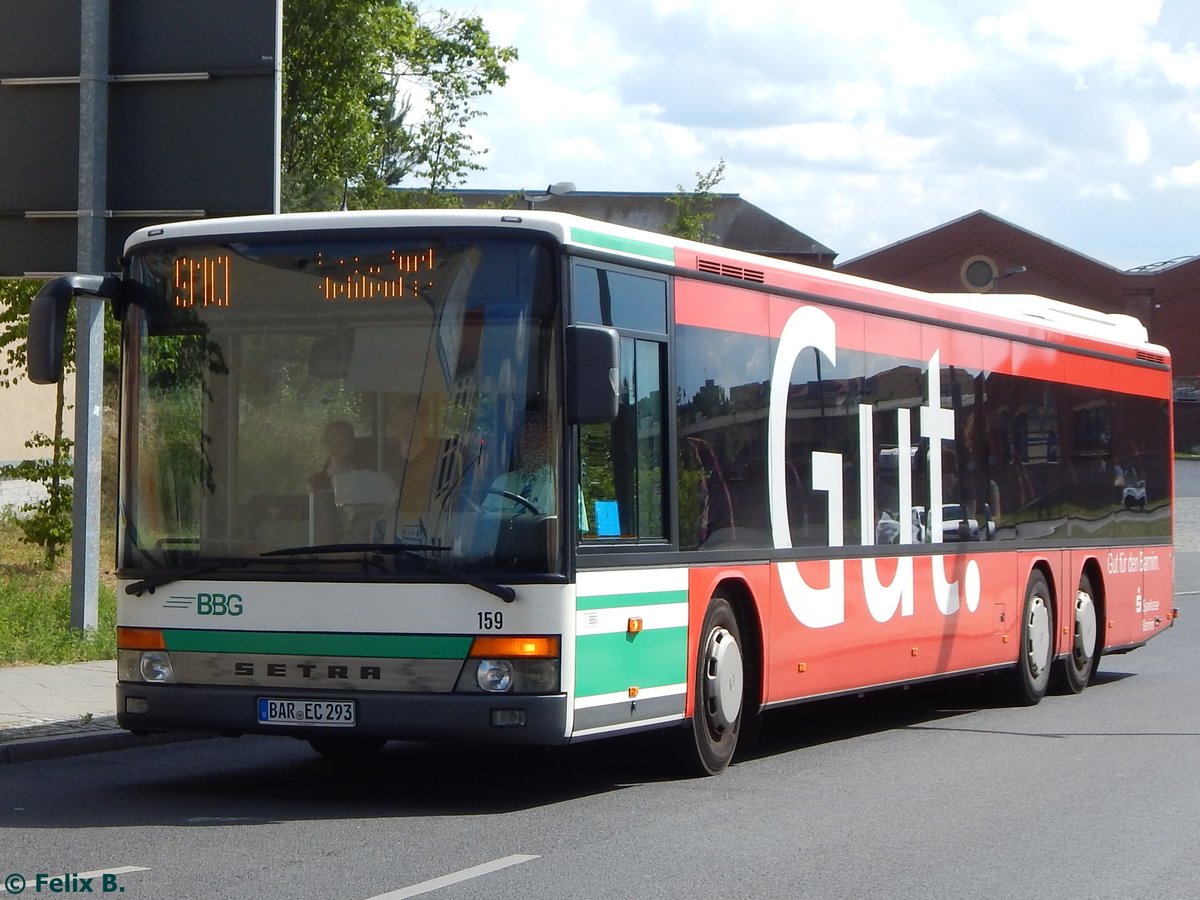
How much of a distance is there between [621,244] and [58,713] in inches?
213

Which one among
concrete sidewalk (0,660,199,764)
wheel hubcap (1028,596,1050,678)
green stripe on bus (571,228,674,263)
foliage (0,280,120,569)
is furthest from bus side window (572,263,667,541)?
foliage (0,280,120,569)

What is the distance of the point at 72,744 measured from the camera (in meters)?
11.7

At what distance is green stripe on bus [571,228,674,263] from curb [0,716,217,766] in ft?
12.5

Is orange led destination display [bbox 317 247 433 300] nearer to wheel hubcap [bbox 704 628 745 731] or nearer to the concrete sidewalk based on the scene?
wheel hubcap [bbox 704 628 745 731]

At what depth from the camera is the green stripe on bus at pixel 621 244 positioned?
9734mm

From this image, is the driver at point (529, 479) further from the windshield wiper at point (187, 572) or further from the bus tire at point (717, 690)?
the bus tire at point (717, 690)

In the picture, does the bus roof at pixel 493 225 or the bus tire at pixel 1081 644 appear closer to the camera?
the bus roof at pixel 493 225

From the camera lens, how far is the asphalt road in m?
7.70

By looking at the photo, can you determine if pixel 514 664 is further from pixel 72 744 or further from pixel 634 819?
pixel 72 744

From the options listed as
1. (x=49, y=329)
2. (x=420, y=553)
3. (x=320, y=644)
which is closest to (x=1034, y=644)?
(x=420, y=553)

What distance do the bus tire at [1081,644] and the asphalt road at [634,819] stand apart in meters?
3.00

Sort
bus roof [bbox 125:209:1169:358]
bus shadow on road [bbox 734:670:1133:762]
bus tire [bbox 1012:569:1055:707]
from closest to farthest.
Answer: bus roof [bbox 125:209:1169:358], bus shadow on road [bbox 734:670:1133:762], bus tire [bbox 1012:569:1055:707]

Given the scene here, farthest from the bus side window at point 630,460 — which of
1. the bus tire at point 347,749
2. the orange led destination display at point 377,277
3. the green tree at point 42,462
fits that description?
the green tree at point 42,462

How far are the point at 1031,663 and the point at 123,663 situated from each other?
8557 mm
